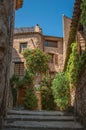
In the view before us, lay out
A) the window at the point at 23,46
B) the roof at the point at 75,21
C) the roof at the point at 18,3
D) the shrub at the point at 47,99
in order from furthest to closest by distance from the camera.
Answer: the window at the point at 23,46
the shrub at the point at 47,99
the roof at the point at 18,3
the roof at the point at 75,21

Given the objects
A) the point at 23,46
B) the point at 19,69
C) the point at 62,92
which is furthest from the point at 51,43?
the point at 62,92

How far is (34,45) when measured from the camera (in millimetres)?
26547

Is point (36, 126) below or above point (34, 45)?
below

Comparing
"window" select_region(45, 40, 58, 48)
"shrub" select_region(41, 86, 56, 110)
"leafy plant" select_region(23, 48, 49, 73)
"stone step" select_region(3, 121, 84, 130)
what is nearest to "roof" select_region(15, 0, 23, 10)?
"stone step" select_region(3, 121, 84, 130)

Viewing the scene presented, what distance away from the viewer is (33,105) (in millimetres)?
20438

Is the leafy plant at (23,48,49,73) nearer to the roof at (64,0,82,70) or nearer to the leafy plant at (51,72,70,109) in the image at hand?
the leafy plant at (51,72,70,109)

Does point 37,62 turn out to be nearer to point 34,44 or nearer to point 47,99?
point 47,99

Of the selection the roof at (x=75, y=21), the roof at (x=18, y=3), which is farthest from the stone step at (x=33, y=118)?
the roof at (x=18, y=3)

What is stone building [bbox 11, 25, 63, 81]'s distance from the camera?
25.9 metres

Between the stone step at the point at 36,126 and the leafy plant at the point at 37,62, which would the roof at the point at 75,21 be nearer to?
the stone step at the point at 36,126

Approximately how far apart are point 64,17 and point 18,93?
11.3 m

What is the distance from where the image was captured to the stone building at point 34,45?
2592 centimetres

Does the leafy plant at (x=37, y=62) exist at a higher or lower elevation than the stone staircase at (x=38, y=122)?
higher

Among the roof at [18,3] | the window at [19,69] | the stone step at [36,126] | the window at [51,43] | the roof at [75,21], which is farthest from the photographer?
the window at [51,43]
